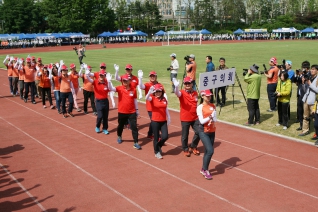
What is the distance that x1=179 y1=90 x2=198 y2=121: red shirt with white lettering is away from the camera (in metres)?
9.05

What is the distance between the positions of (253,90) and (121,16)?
97943mm

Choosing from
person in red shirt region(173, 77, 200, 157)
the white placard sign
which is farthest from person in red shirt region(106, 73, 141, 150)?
the white placard sign

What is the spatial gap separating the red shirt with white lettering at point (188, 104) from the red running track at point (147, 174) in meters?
1.06

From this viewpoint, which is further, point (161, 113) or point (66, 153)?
point (66, 153)

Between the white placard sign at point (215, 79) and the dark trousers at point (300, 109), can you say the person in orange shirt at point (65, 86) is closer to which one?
the white placard sign at point (215, 79)

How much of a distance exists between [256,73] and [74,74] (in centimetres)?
678

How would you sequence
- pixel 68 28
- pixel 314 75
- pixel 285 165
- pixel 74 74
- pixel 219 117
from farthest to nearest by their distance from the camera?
1. pixel 68 28
2. pixel 74 74
3. pixel 219 117
4. pixel 314 75
5. pixel 285 165

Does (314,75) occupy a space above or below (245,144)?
above

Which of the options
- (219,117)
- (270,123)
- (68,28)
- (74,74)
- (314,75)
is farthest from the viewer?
(68,28)

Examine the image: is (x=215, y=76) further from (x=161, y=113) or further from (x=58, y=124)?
(x=58, y=124)

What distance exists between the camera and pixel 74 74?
569 inches

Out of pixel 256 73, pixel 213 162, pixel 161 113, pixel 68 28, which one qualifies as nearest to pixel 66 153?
pixel 161 113

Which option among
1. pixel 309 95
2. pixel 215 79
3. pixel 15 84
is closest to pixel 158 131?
pixel 215 79

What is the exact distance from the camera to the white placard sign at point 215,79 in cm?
1100
